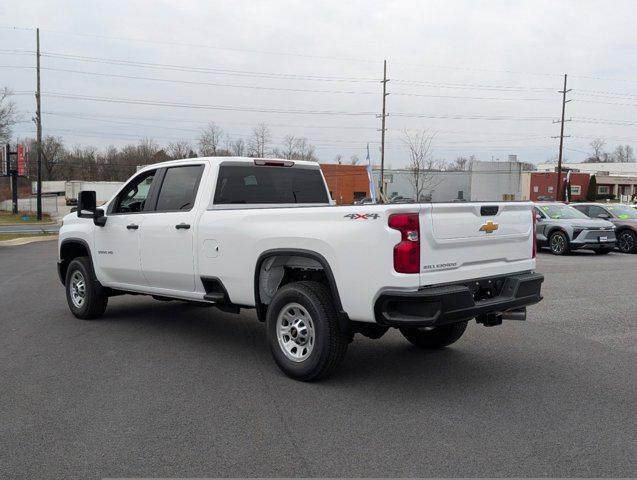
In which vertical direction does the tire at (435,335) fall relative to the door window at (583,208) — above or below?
below

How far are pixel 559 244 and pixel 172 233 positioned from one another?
14.5 metres

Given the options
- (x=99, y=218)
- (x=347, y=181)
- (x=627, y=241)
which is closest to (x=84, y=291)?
(x=99, y=218)

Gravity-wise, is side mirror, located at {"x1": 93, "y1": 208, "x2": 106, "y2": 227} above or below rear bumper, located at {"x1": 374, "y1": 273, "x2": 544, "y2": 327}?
above

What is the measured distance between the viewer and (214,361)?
6.09 metres

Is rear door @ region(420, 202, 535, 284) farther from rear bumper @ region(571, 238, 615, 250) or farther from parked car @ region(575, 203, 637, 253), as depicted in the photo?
parked car @ region(575, 203, 637, 253)

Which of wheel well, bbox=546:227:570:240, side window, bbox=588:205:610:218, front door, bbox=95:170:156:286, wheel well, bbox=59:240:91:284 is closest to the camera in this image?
front door, bbox=95:170:156:286

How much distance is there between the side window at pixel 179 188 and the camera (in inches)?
263

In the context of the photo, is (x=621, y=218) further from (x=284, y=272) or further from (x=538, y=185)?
(x=538, y=185)

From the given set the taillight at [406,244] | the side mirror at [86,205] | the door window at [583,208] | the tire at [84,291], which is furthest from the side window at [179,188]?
the door window at [583,208]

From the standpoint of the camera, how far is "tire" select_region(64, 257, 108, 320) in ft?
26.2

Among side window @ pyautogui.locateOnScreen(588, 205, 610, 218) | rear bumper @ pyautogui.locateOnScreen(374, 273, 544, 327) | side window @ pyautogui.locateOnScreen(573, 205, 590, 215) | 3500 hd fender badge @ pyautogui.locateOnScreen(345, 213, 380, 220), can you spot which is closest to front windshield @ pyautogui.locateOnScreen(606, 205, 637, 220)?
side window @ pyautogui.locateOnScreen(588, 205, 610, 218)

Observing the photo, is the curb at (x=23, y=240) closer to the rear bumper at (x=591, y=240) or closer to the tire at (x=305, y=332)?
the rear bumper at (x=591, y=240)

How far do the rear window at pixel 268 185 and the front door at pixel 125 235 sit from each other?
1151 millimetres

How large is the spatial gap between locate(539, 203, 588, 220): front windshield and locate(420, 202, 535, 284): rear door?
14072 millimetres
